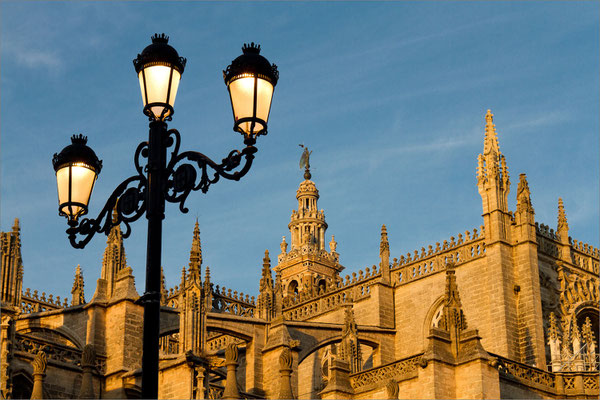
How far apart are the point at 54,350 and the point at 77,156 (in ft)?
66.4

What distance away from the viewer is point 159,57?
35.7ft

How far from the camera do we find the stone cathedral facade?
95.2 ft

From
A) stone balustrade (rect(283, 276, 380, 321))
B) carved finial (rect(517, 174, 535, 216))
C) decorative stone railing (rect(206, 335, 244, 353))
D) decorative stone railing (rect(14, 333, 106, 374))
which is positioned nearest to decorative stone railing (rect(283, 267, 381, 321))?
stone balustrade (rect(283, 276, 380, 321))

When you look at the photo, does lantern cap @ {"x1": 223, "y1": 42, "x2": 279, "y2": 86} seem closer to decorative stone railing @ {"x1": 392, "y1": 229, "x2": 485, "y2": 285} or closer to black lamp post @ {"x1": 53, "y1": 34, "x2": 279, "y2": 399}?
black lamp post @ {"x1": 53, "y1": 34, "x2": 279, "y2": 399}

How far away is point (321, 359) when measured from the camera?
144ft

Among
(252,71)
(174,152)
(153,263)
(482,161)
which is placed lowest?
(153,263)

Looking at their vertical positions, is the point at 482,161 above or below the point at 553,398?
above

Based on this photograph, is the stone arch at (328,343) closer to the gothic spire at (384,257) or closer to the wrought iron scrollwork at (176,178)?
the gothic spire at (384,257)

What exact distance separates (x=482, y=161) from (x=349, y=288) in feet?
26.8

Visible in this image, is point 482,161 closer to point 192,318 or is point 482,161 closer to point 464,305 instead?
point 464,305

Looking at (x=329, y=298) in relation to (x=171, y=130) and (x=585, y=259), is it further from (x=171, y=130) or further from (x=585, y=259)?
(x=171, y=130)

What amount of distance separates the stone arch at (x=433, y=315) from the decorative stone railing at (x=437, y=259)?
1.28m

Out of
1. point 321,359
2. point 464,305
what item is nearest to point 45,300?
point 321,359

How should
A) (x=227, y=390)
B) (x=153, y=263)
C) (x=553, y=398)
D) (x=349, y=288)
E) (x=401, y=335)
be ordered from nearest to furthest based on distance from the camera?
(x=153, y=263) < (x=227, y=390) < (x=553, y=398) < (x=401, y=335) < (x=349, y=288)
